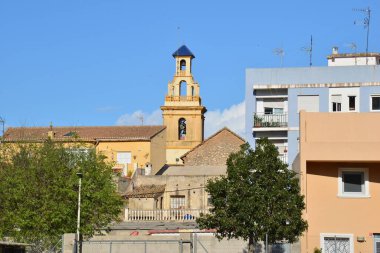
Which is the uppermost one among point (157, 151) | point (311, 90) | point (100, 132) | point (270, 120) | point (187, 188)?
point (100, 132)

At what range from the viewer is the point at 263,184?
31.3 meters

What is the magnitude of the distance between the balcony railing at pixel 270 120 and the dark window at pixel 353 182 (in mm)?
13293

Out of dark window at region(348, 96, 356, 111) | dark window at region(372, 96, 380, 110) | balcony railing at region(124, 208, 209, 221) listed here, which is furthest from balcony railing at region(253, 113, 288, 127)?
balcony railing at region(124, 208, 209, 221)

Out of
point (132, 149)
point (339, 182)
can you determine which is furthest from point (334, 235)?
point (132, 149)

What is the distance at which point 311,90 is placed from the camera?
149ft

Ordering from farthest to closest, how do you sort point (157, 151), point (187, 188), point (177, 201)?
point (157, 151) → point (177, 201) → point (187, 188)

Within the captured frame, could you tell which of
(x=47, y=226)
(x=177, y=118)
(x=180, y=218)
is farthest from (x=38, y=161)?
(x=177, y=118)

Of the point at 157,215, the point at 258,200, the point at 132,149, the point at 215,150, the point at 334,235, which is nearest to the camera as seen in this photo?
the point at 258,200

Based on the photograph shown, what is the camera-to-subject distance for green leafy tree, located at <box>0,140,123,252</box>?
39188mm

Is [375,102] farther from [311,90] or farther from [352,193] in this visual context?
[352,193]

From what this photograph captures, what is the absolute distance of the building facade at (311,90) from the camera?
45.2m

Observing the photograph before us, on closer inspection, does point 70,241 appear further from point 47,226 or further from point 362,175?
point 362,175

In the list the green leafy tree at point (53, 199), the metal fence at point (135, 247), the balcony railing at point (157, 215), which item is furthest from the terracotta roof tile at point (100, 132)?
the metal fence at point (135, 247)

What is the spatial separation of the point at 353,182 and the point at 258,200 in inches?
168
